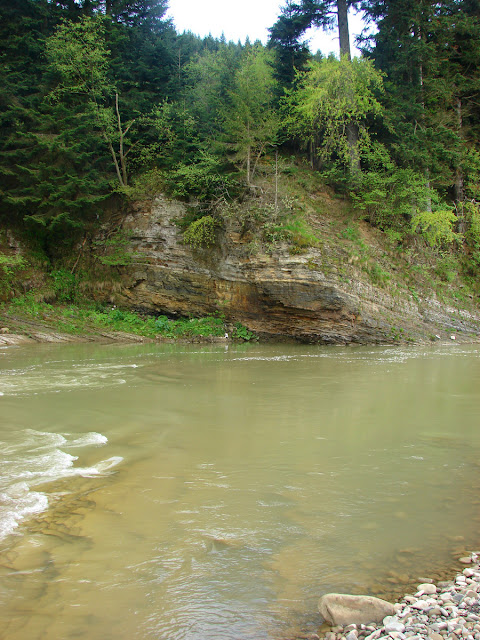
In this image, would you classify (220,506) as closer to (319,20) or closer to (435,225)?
(435,225)

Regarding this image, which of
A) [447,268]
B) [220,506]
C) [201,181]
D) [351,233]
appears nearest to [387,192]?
[351,233]

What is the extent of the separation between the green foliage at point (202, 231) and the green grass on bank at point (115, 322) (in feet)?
10.4

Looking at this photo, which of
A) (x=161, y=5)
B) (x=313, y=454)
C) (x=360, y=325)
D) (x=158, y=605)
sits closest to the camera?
(x=158, y=605)

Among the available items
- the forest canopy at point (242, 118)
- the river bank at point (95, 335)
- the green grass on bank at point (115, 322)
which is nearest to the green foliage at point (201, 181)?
the forest canopy at point (242, 118)

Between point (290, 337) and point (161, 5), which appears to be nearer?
point (290, 337)

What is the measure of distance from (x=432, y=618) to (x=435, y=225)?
1912 centimetres

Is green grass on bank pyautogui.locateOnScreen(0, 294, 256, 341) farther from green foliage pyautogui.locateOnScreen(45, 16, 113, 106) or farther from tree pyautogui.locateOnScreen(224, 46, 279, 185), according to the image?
green foliage pyautogui.locateOnScreen(45, 16, 113, 106)

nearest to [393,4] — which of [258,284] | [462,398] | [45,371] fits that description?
[258,284]

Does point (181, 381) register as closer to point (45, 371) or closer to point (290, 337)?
point (45, 371)

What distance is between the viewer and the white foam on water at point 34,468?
379cm

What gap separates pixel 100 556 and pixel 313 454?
2750mm

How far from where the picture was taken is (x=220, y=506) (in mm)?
3939

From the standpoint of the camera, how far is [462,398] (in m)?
8.20

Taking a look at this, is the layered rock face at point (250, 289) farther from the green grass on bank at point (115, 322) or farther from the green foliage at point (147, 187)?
the green foliage at point (147, 187)
